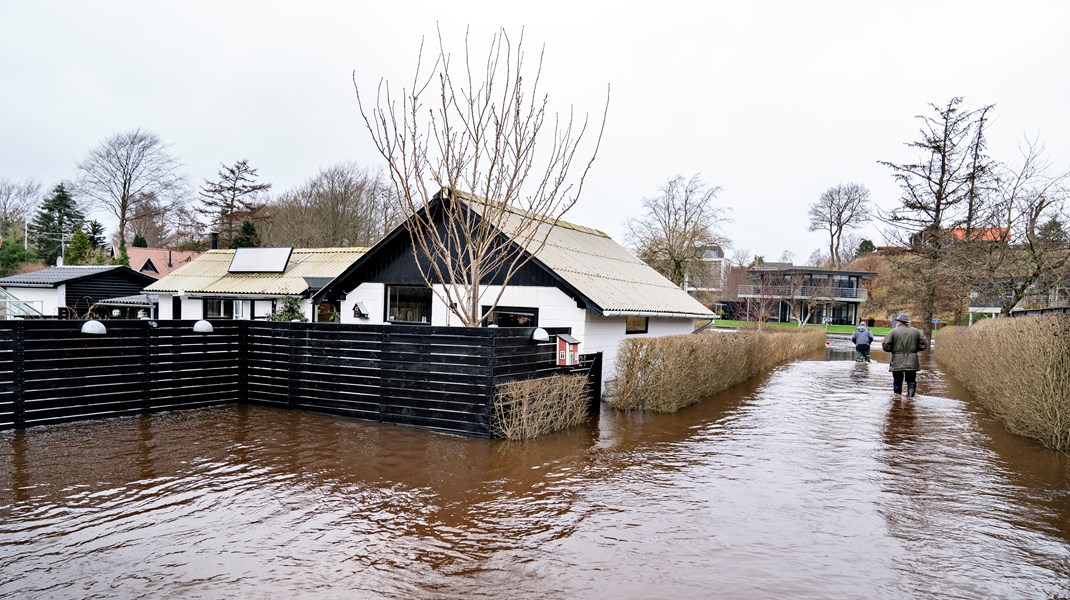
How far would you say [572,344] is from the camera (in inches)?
398

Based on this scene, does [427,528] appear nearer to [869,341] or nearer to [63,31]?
[63,31]

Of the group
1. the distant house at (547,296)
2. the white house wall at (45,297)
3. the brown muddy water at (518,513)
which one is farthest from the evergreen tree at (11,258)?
the brown muddy water at (518,513)

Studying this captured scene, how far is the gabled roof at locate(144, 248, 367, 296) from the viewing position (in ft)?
81.5

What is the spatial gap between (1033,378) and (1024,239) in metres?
13.2

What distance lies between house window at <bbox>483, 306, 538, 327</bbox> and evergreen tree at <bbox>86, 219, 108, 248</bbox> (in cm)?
5679

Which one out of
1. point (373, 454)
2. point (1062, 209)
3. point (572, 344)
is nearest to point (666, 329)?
point (572, 344)

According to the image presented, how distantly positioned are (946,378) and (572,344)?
49.7 feet

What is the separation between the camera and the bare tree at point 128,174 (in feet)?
141

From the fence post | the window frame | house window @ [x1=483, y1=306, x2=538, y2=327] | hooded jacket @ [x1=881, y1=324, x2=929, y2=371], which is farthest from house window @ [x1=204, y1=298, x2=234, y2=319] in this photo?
hooded jacket @ [x1=881, y1=324, x2=929, y2=371]

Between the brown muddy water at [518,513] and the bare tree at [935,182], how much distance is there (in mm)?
23281

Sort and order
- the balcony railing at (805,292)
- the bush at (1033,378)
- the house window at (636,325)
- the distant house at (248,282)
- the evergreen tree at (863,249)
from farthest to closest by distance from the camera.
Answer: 1. the evergreen tree at (863,249)
2. the balcony railing at (805,292)
3. the distant house at (248,282)
4. the house window at (636,325)
5. the bush at (1033,378)

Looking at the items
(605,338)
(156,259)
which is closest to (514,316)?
(605,338)

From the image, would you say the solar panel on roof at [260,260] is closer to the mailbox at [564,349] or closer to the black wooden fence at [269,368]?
the black wooden fence at [269,368]

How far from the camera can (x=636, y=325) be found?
15156 millimetres
